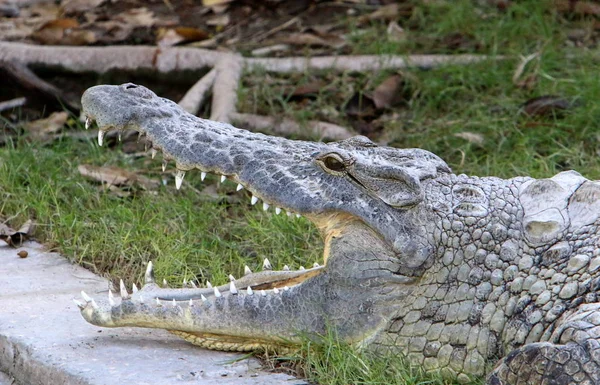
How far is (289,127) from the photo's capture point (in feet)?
22.8

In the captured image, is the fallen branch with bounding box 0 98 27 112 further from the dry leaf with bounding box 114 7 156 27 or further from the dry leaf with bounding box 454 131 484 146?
the dry leaf with bounding box 454 131 484 146

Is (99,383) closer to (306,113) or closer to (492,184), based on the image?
(492,184)

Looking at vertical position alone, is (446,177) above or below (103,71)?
above

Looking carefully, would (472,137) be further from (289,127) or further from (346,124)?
(289,127)

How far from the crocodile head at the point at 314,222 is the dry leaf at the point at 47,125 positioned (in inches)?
115

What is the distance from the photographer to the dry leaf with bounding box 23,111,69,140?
6.78 m

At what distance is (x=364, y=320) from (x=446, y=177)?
0.67 metres

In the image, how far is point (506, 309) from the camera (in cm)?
371

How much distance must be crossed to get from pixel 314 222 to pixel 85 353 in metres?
1.03

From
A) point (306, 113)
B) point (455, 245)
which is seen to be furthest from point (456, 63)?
point (455, 245)

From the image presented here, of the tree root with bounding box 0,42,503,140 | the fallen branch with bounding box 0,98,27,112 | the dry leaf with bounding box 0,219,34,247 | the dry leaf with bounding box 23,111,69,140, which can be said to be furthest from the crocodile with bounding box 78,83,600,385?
the fallen branch with bounding box 0,98,27,112

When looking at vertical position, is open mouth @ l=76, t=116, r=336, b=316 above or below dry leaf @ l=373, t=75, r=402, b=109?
above

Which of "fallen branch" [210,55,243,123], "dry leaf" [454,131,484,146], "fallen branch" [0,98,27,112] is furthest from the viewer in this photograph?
"fallen branch" [0,98,27,112]

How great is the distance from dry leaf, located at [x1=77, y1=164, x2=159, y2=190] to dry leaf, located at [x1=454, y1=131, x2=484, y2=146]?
6.62 ft
